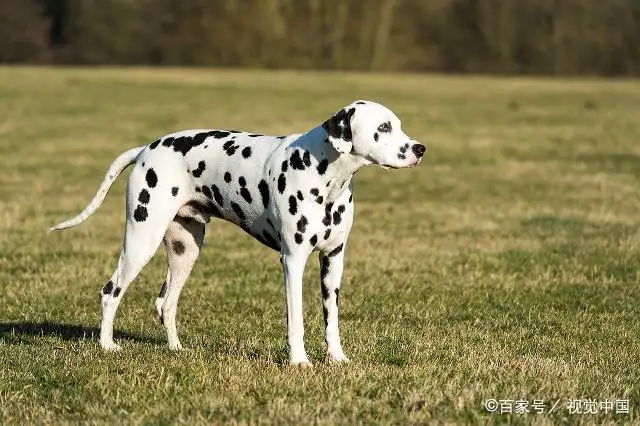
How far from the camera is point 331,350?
912 centimetres

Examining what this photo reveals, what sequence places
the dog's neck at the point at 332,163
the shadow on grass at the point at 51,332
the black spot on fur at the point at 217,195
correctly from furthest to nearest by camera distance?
the shadow on grass at the point at 51,332 → the black spot on fur at the point at 217,195 → the dog's neck at the point at 332,163

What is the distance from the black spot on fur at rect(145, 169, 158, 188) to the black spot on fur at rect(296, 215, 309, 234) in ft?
4.86

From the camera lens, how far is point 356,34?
104 m

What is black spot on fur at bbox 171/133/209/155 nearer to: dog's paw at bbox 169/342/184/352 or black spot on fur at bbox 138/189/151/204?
black spot on fur at bbox 138/189/151/204

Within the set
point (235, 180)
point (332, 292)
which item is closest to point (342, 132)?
point (235, 180)

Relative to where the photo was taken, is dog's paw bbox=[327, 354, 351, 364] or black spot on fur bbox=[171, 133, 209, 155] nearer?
dog's paw bbox=[327, 354, 351, 364]

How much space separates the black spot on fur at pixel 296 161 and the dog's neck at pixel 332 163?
0.08m

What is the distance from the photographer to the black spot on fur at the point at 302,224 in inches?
339

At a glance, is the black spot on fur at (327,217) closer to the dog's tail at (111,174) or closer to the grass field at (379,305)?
the grass field at (379,305)

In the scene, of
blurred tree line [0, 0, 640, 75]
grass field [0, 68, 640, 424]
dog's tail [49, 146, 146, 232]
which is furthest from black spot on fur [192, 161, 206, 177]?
blurred tree line [0, 0, 640, 75]

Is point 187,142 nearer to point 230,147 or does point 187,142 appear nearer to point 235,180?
point 230,147

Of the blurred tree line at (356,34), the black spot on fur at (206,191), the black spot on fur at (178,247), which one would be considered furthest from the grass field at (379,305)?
the blurred tree line at (356,34)

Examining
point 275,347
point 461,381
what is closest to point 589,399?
point 461,381

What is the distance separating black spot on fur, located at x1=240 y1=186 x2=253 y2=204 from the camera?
901 cm
